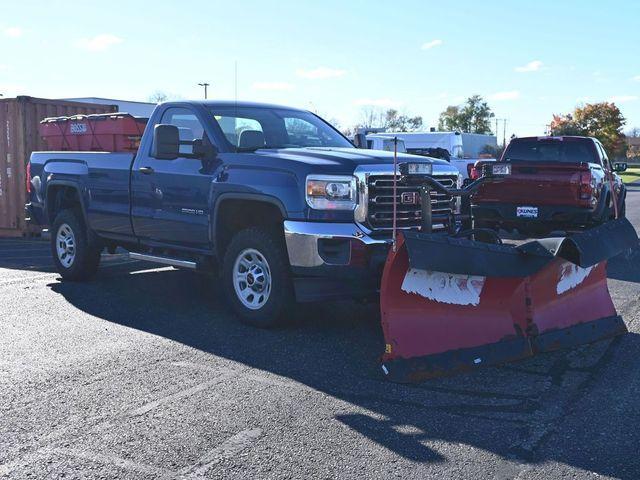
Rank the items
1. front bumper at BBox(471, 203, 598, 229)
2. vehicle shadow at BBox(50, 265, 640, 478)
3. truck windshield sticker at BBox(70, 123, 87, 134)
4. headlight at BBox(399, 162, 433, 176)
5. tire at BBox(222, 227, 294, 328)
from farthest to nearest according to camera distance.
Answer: front bumper at BBox(471, 203, 598, 229), truck windshield sticker at BBox(70, 123, 87, 134), tire at BBox(222, 227, 294, 328), headlight at BBox(399, 162, 433, 176), vehicle shadow at BBox(50, 265, 640, 478)

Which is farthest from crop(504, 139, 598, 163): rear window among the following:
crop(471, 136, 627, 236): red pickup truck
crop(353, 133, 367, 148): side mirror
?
crop(353, 133, 367, 148): side mirror

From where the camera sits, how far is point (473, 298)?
5.62m

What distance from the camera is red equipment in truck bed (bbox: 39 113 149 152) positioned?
934 cm

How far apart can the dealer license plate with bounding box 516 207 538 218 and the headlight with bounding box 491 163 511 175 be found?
19.4 ft

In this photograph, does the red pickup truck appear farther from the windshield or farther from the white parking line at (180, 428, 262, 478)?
the white parking line at (180, 428, 262, 478)

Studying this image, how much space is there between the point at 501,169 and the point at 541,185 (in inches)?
232

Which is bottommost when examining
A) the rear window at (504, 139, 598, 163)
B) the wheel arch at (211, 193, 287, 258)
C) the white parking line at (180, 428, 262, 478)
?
the white parking line at (180, 428, 262, 478)

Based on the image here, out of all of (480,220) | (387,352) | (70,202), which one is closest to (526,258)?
(387,352)

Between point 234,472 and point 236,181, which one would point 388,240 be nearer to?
point 236,181

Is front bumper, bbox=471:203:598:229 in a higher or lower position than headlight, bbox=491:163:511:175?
lower

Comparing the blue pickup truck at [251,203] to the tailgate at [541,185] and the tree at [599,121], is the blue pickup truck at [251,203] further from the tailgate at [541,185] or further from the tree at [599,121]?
the tree at [599,121]

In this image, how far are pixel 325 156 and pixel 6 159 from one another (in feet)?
34.8

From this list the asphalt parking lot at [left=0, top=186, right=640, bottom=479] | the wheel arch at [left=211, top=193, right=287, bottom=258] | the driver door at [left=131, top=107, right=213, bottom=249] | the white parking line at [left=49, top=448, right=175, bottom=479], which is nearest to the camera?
the white parking line at [left=49, top=448, right=175, bottom=479]

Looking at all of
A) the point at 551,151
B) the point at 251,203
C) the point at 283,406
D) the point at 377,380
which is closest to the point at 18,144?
the point at 251,203
